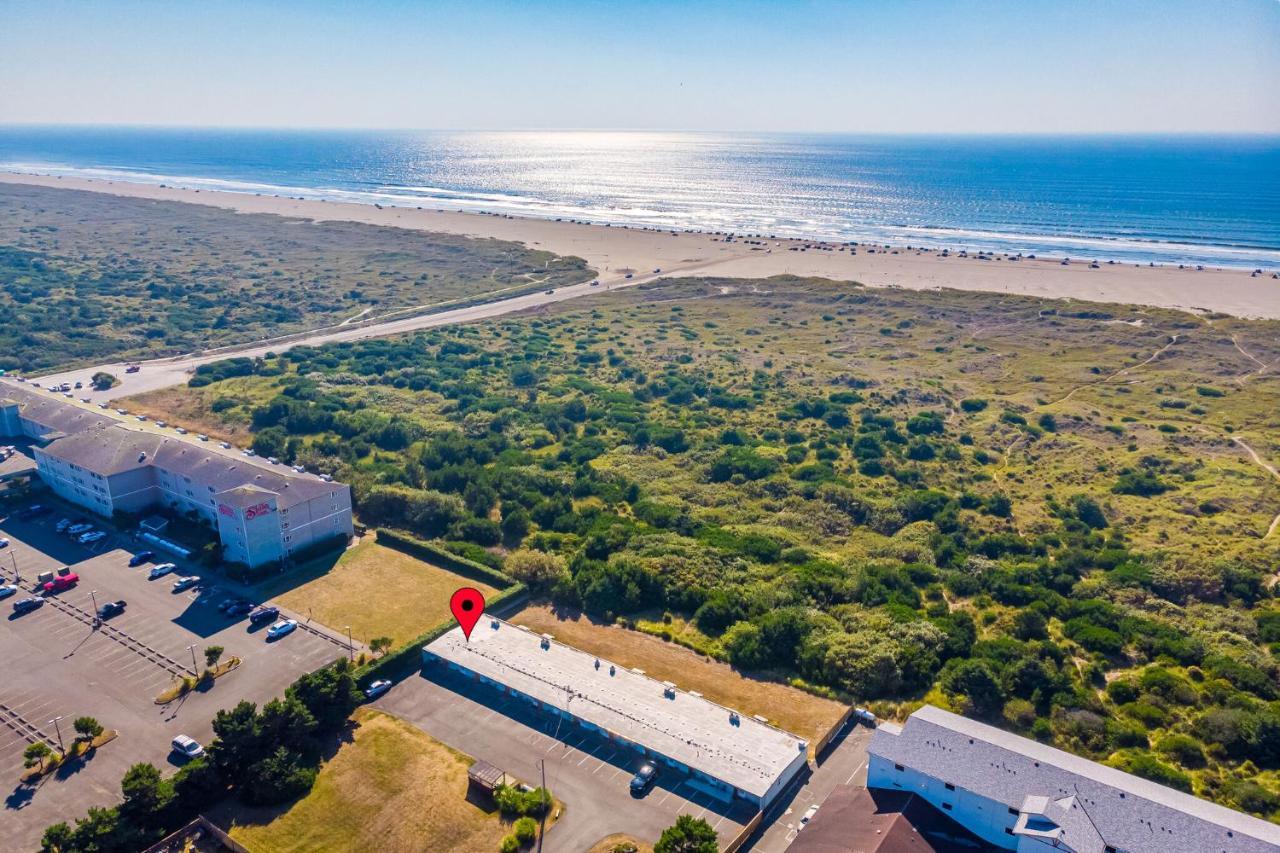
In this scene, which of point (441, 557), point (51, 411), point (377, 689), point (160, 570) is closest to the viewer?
point (377, 689)

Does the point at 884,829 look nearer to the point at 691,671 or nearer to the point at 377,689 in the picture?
the point at 691,671

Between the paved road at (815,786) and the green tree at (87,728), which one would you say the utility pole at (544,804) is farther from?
the green tree at (87,728)

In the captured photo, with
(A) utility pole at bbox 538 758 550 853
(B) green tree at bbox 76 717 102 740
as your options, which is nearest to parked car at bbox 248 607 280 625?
(B) green tree at bbox 76 717 102 740

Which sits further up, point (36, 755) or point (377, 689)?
point (36, 755)

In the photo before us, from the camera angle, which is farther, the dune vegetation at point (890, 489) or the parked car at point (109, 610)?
the parked car at point (109, 610)

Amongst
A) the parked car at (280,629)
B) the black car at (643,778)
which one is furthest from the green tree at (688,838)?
the parked car at (280,629)

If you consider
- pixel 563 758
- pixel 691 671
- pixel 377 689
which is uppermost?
pixel 377 689

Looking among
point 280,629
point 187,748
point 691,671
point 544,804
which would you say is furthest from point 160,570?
point 691,671
